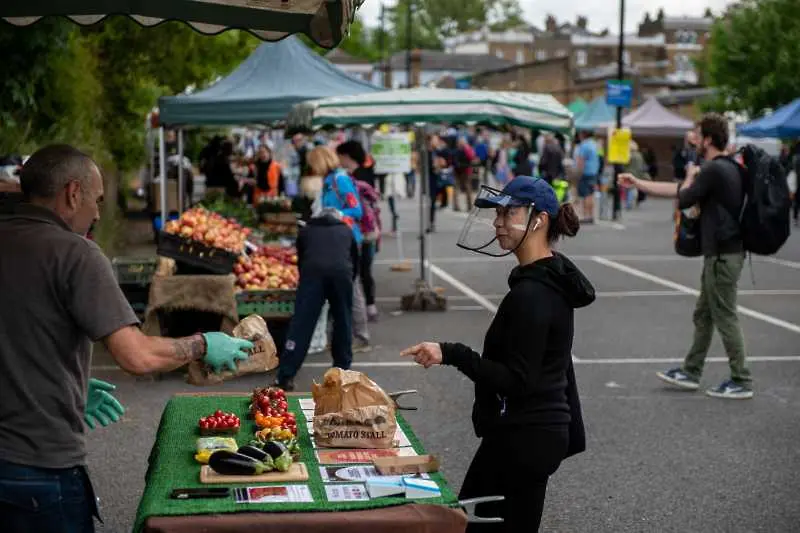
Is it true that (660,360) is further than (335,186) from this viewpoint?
→ Yes

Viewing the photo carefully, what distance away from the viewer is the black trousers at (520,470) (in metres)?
4.36

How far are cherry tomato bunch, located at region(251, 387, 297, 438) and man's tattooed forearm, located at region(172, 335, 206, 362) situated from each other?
0.77m

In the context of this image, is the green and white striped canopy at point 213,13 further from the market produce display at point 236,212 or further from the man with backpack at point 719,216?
the market produce display at point 236,212

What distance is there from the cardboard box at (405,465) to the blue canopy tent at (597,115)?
135 feet

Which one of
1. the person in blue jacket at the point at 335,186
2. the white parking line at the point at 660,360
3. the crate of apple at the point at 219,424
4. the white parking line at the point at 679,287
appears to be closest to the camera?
the crate of apple at the point at 219,424

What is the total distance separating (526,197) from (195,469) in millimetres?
1532

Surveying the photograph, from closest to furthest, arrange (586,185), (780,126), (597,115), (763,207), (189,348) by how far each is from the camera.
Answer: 1. (189,348)
2. (763,207)
3. (780,126)
4. (586,185)
5. (597,115)

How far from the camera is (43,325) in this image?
143 inches

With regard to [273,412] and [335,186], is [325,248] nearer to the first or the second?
[335,186]

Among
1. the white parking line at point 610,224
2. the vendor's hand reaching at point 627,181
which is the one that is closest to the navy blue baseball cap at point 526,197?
the vendor's hand reaching at point 627,181

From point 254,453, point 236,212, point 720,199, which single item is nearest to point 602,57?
point 236,212

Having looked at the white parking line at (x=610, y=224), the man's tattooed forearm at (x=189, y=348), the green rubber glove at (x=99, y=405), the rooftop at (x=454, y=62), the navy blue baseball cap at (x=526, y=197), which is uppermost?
the rooftop at (x=454, y=62)

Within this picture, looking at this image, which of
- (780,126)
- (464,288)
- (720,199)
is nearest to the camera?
(720,199)

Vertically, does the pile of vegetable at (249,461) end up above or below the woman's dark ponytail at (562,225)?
below
